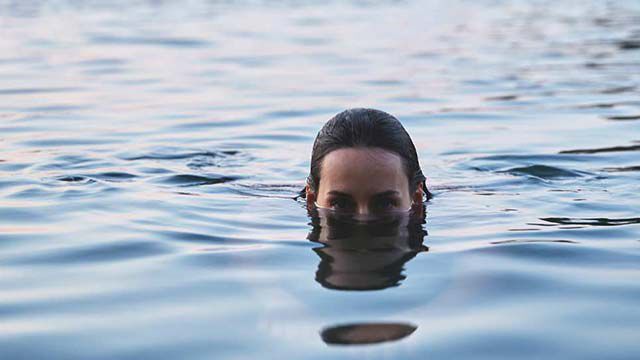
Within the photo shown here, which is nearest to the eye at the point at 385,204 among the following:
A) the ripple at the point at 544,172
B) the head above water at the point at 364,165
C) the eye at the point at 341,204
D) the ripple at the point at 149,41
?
the head above water at the point at 364,165

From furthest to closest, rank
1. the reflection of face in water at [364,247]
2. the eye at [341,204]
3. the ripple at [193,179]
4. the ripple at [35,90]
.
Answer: the ripple at [35,90], the ripple at [193,179], the eye at [341,204], the reflection of face in water at [364,247]

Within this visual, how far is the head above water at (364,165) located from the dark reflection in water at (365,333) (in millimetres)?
1599

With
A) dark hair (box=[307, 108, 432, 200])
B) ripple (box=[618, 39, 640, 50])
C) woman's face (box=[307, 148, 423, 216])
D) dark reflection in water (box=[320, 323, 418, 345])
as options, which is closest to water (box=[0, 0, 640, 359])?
dark reflection in water (box=[320, 323, 418, 345])

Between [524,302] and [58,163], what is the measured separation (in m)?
4.63

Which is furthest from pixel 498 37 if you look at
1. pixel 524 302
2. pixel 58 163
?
pixel 524 302

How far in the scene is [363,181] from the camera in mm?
5344

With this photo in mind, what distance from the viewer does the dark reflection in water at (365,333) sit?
366cm

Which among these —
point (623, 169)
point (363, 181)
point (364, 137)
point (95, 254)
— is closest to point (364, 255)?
point (363, 181)

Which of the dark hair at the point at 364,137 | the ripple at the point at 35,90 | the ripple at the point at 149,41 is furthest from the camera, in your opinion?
the ripple at the point at 149,41

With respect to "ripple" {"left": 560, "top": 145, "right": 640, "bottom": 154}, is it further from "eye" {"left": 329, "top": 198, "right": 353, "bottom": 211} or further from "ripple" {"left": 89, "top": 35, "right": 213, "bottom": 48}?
"ripple" {"left": 89, "top": 35, "right": 213, "bottom": 48}

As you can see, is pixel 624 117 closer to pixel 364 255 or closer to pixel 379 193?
pixel 379 193

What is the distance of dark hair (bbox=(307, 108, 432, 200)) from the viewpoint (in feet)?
18.2

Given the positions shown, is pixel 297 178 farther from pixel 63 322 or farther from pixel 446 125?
pixel 63 322

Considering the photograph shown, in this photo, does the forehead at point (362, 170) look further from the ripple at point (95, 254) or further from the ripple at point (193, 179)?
the ripple at point (193, 179)
